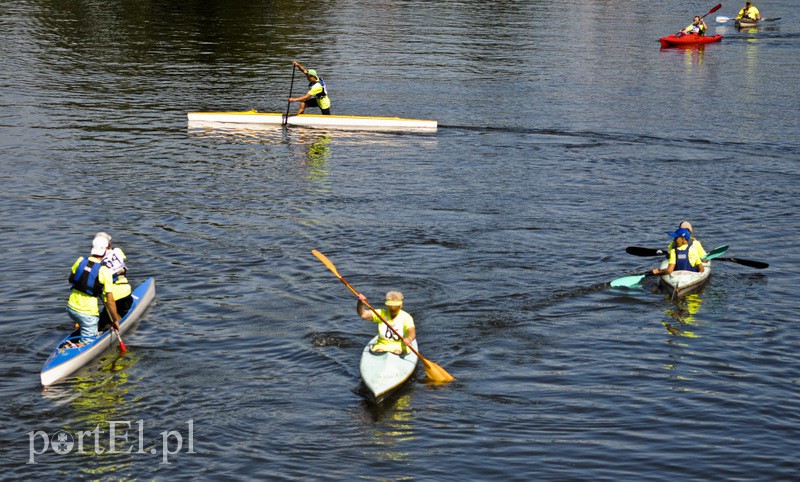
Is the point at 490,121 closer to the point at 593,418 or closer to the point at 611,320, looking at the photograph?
the point at 611,320

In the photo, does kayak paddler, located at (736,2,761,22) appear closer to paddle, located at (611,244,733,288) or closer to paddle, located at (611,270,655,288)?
paddle, located at (611,244,733,288)

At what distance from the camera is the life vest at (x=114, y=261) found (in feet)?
59.7

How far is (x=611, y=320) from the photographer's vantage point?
21.1m

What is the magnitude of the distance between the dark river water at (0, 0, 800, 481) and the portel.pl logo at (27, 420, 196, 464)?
0.17ft

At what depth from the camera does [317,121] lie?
1531 inches

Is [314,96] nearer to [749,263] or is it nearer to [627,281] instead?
[627,281]

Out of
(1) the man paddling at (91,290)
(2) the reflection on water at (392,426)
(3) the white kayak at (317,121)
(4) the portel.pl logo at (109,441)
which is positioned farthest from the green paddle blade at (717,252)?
(3) the white kayak at (317,121)

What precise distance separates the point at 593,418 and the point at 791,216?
14.9 meters

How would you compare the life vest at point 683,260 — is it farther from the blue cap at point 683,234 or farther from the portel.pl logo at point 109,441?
the portel.pl logo at point 109,441

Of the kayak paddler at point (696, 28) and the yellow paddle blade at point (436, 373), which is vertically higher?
the kayak paddler at point (696, 28)

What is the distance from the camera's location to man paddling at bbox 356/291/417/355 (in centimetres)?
1772

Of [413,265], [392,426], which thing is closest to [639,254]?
[413,265]

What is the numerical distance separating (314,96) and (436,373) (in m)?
22.3

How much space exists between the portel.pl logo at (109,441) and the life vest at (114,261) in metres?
3.44
